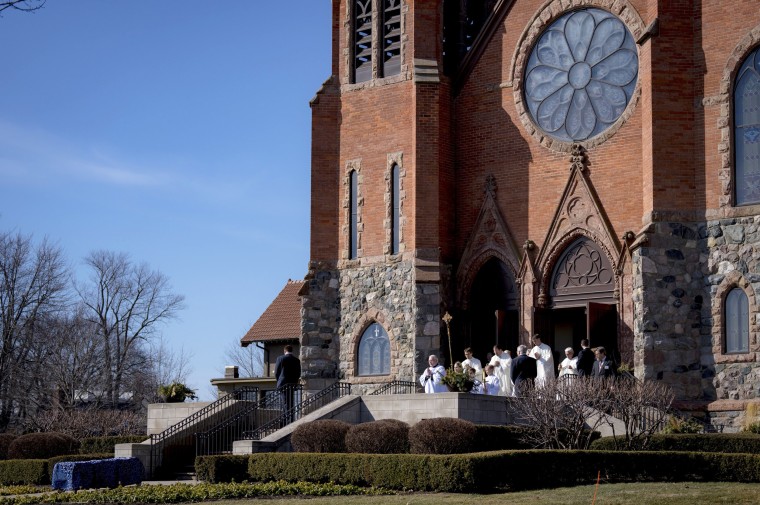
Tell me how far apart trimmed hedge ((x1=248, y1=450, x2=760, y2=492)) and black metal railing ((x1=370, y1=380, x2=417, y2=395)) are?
9480 millimetres

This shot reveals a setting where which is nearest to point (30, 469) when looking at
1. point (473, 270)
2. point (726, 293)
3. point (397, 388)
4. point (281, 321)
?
point (397, 388)

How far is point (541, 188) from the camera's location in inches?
1325

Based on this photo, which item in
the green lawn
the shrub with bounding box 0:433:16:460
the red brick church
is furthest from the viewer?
the shrub with bounding box 0:433:16:460

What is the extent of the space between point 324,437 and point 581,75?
13.3 metres

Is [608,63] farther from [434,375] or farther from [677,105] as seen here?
[434,375]

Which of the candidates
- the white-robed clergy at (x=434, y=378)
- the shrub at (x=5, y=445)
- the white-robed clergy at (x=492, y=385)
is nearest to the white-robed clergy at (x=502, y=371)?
the white-robed clergy at (x=492, y=385)

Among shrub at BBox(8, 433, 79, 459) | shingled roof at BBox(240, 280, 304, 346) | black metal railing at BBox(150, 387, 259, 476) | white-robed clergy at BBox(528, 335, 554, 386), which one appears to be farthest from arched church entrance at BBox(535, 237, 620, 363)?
shingled roof at BBox(240, 280, 304, 346)

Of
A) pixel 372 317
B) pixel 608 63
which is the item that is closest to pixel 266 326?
pixel 372 317

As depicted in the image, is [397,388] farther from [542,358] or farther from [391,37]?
[391,37]

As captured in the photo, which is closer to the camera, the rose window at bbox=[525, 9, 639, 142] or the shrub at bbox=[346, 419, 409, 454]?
the shrub at bbox=[346, 419, 409, 454]

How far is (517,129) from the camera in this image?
3444 centimetres

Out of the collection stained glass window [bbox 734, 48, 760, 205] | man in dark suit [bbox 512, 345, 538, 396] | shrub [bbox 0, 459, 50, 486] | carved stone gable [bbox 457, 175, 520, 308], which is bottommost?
shrub [bbox 0, 459, 50, 486]

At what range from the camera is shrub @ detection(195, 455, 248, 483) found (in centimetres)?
2447

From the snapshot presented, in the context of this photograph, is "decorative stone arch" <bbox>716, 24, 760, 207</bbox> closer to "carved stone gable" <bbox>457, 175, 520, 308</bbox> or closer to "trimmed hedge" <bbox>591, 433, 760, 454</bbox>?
"carved stone gable" <bbox>457, 175, 520, 308</bbox>
